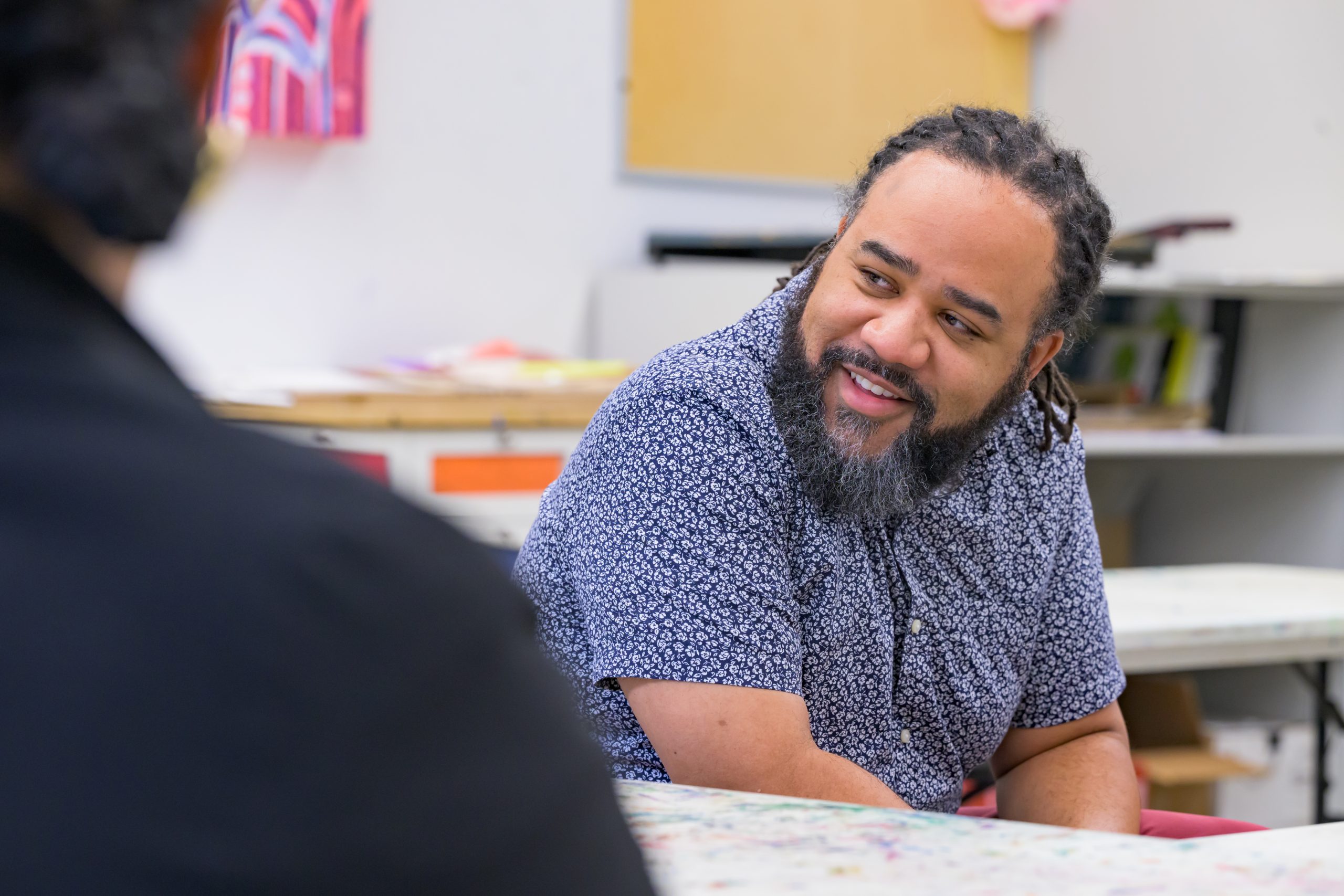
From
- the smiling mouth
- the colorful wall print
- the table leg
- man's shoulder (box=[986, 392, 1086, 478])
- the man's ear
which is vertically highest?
the colorful wall print

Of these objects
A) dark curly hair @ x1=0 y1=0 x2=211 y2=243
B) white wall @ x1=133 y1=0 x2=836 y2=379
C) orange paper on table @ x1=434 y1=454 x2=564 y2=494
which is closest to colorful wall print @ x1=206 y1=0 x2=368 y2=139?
white wall @ x1=133 y1=0 x2=836 y2=379

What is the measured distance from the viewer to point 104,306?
313 mm

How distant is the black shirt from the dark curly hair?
0.02 metres

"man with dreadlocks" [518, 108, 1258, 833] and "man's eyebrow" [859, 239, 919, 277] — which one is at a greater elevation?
"man's eyebrow" [859, 239, 919, 277]

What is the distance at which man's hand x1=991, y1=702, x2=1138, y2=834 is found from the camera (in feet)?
4.63

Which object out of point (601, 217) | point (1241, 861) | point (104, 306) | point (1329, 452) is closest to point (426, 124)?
point (601, 217)

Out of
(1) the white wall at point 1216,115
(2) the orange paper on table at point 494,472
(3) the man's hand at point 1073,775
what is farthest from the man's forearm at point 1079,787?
(1) the white wall at point 1216,115

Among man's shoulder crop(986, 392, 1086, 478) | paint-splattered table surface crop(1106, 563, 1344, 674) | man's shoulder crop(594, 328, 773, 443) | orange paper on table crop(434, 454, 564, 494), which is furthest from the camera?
orange paper on table crop(434, 454, 564, 494)

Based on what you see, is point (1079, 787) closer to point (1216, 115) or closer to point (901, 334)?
point (901, 334)

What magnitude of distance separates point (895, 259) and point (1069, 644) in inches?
18.4

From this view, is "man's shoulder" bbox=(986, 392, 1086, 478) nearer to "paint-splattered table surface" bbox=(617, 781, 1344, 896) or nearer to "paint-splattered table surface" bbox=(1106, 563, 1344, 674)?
"paint-splattered table surface" bbox=(1106, 563, 1344, 674)

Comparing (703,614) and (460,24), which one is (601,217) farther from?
(703,614)

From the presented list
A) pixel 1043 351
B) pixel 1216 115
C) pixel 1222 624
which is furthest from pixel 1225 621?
pixel 1216 115

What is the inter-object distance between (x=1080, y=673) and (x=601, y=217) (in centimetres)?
222
